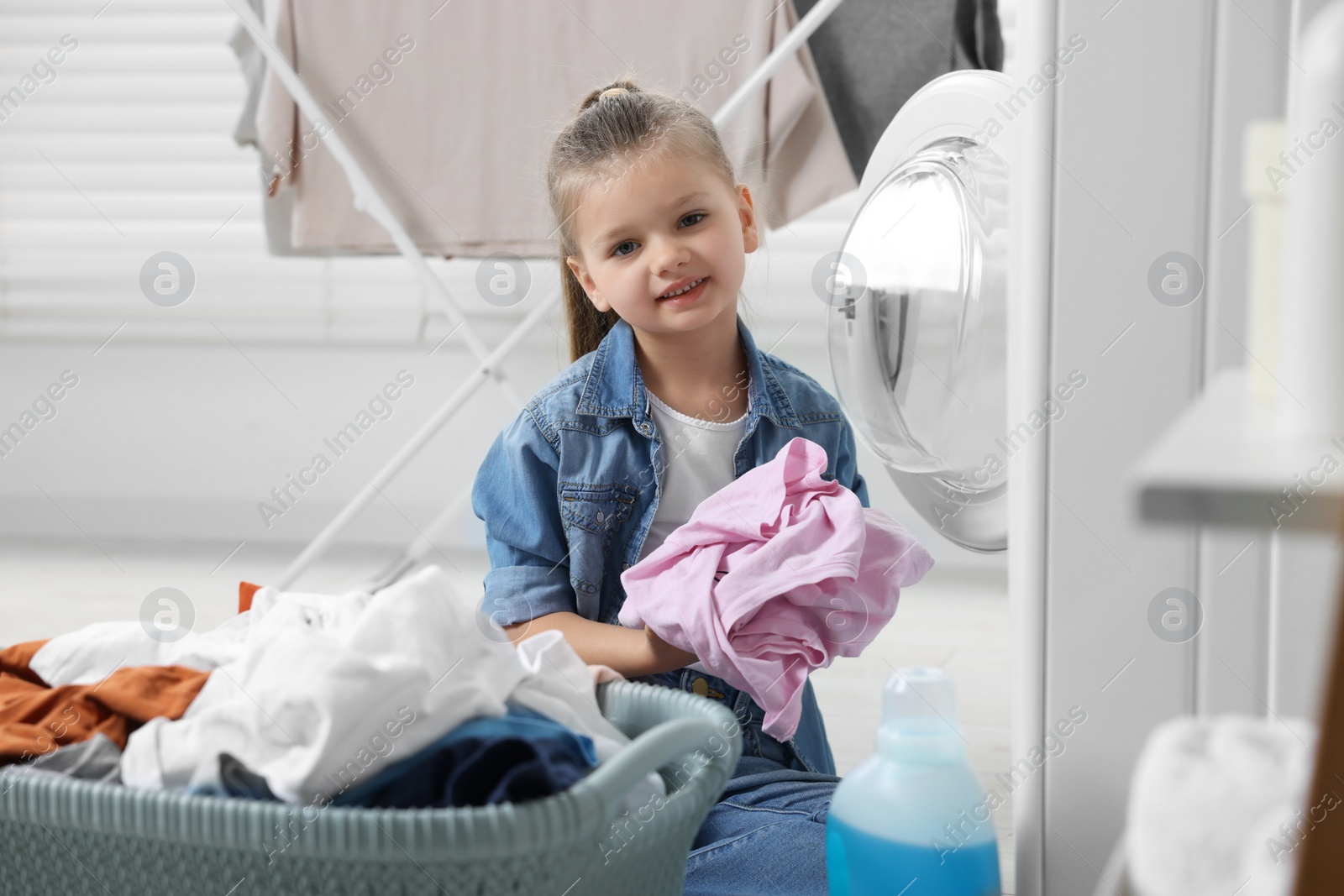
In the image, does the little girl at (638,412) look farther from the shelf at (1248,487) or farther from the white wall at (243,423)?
the white wall at (243,423)

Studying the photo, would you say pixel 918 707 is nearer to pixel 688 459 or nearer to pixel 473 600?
pixel 688 459

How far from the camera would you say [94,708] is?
681mm

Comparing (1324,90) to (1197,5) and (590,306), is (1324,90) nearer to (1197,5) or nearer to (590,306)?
(1197,5)

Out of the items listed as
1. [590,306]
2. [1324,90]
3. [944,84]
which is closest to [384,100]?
[590,306]

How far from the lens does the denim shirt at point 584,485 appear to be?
105 cm

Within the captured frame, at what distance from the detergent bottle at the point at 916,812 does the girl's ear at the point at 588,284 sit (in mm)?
517

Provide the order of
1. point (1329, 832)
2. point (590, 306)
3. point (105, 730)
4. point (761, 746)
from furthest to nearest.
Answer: point (590, 306)
point (761, 746)
point (105, 730)
point (1329, 832)

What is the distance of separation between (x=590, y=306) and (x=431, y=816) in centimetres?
71

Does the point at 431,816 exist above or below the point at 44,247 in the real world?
below

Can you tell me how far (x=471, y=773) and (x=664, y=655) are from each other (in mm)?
354

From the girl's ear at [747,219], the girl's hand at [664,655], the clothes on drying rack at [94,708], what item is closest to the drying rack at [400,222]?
the girl's ear at [747,219]

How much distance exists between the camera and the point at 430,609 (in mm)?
637

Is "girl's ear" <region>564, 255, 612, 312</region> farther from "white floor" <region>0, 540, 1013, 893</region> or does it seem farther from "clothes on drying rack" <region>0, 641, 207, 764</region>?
"white floor" <region>0, 540, 1013, 893</region>

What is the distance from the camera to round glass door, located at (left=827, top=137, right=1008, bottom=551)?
1.06 meters
